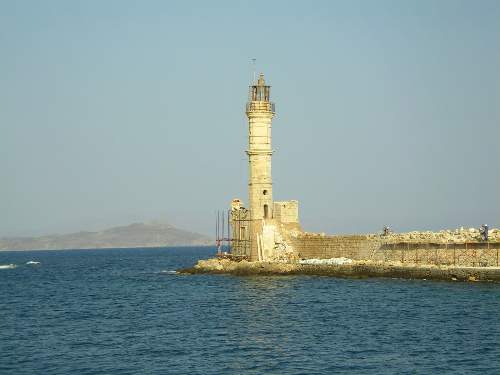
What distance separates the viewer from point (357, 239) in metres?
67.1

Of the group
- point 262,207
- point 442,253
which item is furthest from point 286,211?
point 442,253

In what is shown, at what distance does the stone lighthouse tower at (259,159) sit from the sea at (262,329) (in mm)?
8913

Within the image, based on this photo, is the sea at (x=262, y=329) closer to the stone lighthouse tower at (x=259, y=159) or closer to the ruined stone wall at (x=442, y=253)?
the ruined stone wall at (x=442, y=253)

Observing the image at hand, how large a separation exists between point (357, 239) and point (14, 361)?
1503 inches

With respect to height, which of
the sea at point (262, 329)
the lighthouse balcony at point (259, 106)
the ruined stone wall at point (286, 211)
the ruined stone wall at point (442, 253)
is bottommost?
the sea at point (262, 329)

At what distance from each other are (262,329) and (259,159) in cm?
3175

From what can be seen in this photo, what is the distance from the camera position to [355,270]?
6475 cm

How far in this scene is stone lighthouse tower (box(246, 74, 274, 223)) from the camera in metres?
70.9

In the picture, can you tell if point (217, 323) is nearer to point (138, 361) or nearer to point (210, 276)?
point (138, 361)

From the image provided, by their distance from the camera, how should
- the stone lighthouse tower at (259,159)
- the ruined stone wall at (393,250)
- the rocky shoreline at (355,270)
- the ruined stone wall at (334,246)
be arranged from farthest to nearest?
the stone lighthouse tower at (259,159) → the ruined stone wall at (334,246) → the ruined stone wall at (393,250) → the rocky shoreline at (355,270)

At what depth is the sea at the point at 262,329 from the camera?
32.2m

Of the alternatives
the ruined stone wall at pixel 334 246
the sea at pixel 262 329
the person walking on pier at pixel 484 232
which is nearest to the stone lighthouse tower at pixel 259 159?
the ruined stone wall at pixel 334 246

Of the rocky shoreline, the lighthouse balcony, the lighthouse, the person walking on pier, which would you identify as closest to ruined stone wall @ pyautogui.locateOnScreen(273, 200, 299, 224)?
the lighthouse

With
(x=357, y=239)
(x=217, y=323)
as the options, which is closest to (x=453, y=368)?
(x=217, y=323)
